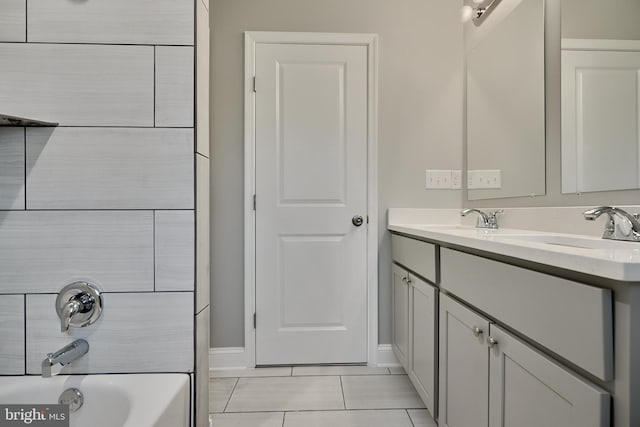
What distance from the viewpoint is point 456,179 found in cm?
245

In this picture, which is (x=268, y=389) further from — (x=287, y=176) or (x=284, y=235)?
(x=287, y=176)

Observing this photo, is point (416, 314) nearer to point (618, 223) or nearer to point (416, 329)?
point (416, 329)

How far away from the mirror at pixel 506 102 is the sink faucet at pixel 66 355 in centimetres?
184

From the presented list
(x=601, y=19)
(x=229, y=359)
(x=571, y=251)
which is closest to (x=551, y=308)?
(x=571, y=251)

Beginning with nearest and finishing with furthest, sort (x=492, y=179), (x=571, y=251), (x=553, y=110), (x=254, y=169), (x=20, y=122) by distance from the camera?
(x=571, y=251), (x=20, y=122), (x=553, y=110), (x=492, y=179), (x=254, y=169)

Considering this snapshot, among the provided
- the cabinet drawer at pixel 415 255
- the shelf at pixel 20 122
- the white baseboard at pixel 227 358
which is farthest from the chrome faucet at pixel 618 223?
the white baseboard at pixel 227 358

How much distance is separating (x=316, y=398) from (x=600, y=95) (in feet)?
6.03

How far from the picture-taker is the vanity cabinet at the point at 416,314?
163 centimetres

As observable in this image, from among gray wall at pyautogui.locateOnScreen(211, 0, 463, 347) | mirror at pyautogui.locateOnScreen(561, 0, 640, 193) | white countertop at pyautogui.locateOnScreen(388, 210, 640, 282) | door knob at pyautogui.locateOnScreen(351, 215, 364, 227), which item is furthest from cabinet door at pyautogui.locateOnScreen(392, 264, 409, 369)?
mirror at pyautogui.locateOnScreen(561, 0, 640, 193)

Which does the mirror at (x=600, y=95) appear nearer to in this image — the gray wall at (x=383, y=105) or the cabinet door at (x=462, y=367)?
the cabinet door at (x=462, y=367)

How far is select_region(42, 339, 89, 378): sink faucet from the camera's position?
889mm

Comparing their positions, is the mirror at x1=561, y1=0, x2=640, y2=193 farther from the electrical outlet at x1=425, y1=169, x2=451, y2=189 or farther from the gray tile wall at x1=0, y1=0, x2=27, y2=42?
the gray tile wall at x1=0, y1=0, x2=27, y2=42

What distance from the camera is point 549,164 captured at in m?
1.69

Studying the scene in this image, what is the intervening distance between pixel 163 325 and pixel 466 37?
235cm
